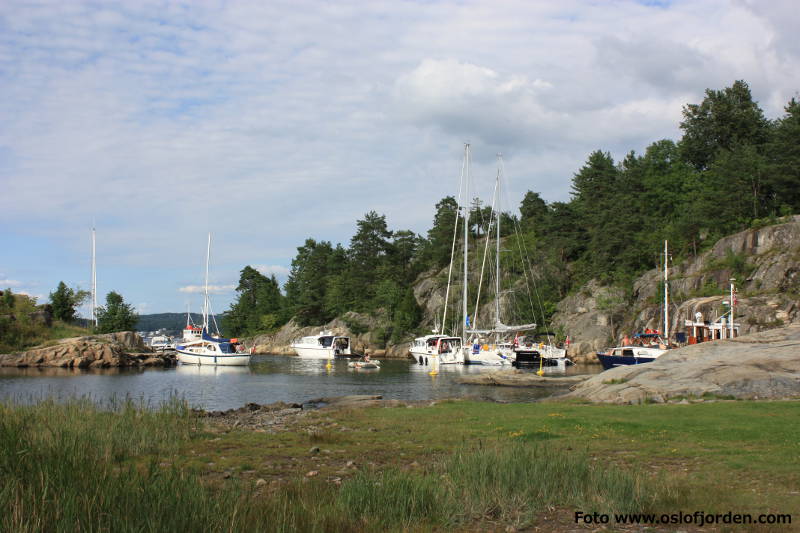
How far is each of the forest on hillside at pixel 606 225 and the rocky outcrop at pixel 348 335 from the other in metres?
1.70

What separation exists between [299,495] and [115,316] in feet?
312

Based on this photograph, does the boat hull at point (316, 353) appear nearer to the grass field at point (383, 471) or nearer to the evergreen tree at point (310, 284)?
the evergreen tree at point (310, 284)

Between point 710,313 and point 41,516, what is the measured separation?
63.5m

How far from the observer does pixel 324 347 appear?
314 ft

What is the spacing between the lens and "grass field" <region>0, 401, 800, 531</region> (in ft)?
25.8

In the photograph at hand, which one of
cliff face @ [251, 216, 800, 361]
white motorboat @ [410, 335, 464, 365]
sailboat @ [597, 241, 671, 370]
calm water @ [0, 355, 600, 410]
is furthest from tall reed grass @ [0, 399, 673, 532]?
white motorboat @ [410, 335, 464, 365]

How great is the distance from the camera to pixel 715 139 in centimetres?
9106

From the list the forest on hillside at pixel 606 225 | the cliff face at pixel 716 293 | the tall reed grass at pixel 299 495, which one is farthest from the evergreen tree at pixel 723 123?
the tall reed grass at pixel 299 495

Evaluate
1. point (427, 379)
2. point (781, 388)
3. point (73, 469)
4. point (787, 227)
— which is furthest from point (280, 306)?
point (73, 469)

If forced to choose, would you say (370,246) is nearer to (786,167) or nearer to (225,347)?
(225,347)

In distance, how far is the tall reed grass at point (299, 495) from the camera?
7.32m

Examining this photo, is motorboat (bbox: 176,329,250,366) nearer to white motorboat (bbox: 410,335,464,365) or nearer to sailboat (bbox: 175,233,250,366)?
sailboat (bbox: 175,233,250,366)

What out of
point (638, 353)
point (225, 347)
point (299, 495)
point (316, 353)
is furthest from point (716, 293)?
point (299, 495)

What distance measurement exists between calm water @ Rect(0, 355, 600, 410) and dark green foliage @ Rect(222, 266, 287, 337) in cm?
6820
